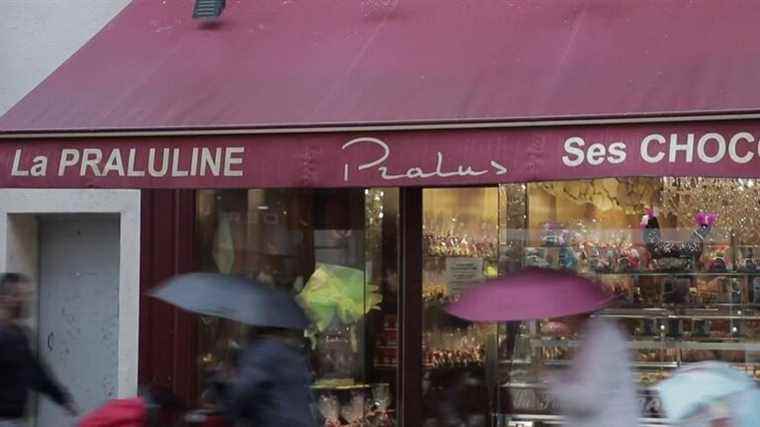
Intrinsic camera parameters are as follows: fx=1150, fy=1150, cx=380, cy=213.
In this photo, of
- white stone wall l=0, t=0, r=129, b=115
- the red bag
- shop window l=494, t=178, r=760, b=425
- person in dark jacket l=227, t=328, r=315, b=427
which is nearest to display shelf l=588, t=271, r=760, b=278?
shop window l=494, t=178, r=760, b=425

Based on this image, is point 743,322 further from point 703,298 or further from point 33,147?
point 33,147

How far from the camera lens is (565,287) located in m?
5.74

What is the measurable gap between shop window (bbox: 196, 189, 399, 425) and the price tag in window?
1.41 feet

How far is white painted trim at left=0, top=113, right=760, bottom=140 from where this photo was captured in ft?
21.7

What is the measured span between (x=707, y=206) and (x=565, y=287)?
3730mm

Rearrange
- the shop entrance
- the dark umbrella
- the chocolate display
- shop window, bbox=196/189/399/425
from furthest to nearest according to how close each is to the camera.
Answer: the shop entrance, shop window, bbox=196/189/399/425, the chocolate display, the dark umbrella

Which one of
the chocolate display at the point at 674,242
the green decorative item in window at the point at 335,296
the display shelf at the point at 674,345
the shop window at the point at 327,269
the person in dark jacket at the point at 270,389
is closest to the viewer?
the person in dark jacket at the point at 270,389

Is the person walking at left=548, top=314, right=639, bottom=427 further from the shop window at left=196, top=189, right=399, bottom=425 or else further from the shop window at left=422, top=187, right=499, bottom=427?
the shop window at left=196, top=189, right=399, bottom=425

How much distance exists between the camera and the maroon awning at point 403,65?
7047 millimetres

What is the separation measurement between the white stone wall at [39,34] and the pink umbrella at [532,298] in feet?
16.3

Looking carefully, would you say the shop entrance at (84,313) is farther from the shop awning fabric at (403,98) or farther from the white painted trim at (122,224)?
the shop awning fabric at (403,98)

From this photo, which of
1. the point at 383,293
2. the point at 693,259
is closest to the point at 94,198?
the point at 383,293

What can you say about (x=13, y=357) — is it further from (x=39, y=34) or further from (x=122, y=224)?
(x=39, y=34)

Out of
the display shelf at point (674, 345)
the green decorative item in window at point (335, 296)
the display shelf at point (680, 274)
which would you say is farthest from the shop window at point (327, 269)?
the display shelf at point (680, 274)
